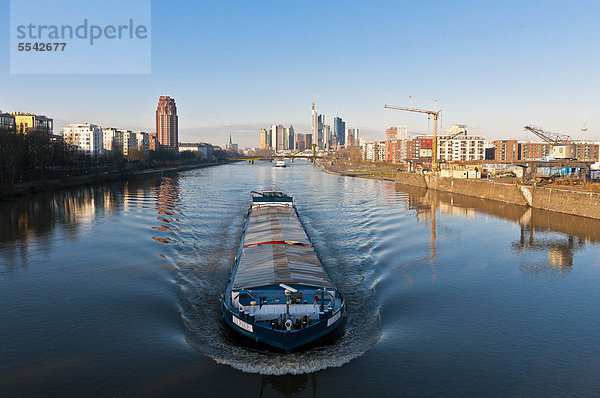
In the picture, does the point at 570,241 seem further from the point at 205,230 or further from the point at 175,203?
the point at 175,203

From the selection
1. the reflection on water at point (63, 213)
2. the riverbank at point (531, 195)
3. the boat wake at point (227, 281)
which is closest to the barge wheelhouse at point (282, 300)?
the boat wake at point (227, 281)

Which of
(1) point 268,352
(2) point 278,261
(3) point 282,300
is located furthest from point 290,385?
(2) point 278,261

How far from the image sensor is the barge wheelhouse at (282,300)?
51.2 ft

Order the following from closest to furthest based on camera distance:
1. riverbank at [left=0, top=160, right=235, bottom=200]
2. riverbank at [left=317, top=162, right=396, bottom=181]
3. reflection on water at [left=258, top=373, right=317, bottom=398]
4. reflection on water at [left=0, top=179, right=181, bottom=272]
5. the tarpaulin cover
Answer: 1. reflection on water at [left=258, top=373, right=317, bottom=398]
2. the tarpaulin cover
3. reflection on water at [left=0, top=179, right=181, bottom=272]
4. riverbank at [left=0, top=160, right=235, bottom=200]
5. riverbank at [left=317, top=162, right=396, bottom=181]

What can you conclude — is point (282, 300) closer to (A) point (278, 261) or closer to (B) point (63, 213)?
(A) point (278, 261)

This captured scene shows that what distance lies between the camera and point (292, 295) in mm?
17156

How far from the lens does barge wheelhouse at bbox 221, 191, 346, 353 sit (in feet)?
51.2

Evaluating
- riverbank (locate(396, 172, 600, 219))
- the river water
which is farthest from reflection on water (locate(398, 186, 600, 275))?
riverbank (locate(396, 172, 600, 219))

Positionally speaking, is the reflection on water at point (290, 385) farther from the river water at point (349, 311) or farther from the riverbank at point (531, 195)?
the riverbank at point (531, 195)

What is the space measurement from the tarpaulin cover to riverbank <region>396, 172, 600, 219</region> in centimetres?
3709

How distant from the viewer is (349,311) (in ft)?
68.2

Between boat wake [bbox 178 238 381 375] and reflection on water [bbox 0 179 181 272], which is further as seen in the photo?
reflection on water [bbox 0 179 181 272]

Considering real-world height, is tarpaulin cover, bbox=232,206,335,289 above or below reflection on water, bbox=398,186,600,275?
above

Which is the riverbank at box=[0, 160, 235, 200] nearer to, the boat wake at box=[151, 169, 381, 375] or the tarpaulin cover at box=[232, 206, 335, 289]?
the boat wake at box=[151, 169, 381, 375]
